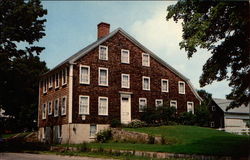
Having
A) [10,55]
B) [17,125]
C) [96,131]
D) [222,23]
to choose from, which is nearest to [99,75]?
[96,131]

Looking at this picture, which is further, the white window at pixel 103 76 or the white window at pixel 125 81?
the white window at pixel 125 81

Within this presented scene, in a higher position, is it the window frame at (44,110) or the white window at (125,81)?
the white window at (125,81)

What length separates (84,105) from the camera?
31.3 m

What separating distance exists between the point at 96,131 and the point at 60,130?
380 centimetres

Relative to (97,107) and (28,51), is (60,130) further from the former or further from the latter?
(28,51)

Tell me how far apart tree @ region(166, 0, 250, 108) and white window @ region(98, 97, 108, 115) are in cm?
1577

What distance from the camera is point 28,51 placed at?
29906 mm

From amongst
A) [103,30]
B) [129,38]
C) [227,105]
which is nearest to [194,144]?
[129,38]

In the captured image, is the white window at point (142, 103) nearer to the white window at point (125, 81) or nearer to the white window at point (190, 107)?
the white window at point (125, 81)

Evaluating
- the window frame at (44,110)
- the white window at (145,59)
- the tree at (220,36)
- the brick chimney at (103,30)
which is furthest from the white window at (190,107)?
the tree at (220,36)

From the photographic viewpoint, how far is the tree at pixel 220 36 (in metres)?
13.7

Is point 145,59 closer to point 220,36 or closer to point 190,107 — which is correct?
point 190,107

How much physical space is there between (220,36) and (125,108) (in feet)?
63.3

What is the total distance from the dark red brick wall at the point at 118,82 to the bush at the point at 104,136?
189cm
